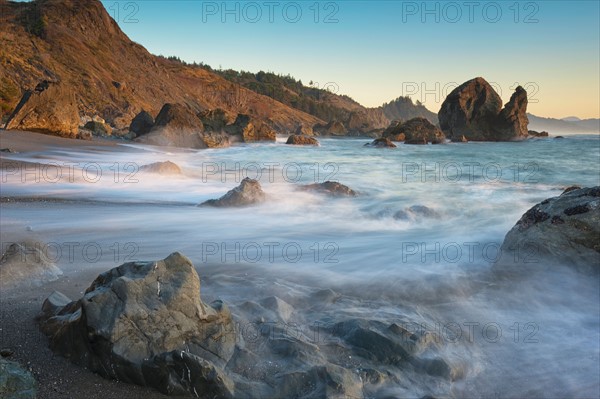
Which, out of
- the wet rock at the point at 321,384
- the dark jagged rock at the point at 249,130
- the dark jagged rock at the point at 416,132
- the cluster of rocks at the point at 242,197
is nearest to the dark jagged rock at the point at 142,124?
the dark jagged rock at the point at 249,130

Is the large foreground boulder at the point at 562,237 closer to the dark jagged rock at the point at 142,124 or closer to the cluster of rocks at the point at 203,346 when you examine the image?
the cluster of rocks at the point at 203,346

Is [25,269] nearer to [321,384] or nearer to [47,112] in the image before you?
[321,384]

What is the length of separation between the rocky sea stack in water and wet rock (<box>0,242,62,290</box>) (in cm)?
6254

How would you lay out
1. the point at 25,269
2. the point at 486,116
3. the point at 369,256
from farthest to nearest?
the point at 486,116 → the point at 369,256 → the point at 25,269

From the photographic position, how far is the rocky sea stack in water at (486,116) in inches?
2430

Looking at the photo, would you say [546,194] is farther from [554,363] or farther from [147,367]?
[147,367]

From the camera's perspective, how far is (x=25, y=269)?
11.7ft

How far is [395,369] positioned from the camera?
279 cm

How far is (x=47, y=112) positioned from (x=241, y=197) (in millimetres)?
15192

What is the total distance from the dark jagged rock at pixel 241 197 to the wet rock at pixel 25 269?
4.27 metres

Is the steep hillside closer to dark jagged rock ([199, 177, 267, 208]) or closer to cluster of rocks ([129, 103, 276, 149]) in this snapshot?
cluster of rocks ([129, 103, 276, 149])

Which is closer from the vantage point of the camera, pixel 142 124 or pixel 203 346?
pixel 203 346

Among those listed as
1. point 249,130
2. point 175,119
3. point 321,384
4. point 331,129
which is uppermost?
point 331,129

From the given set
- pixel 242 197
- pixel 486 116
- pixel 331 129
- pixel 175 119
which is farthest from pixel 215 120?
pixel 331 129
